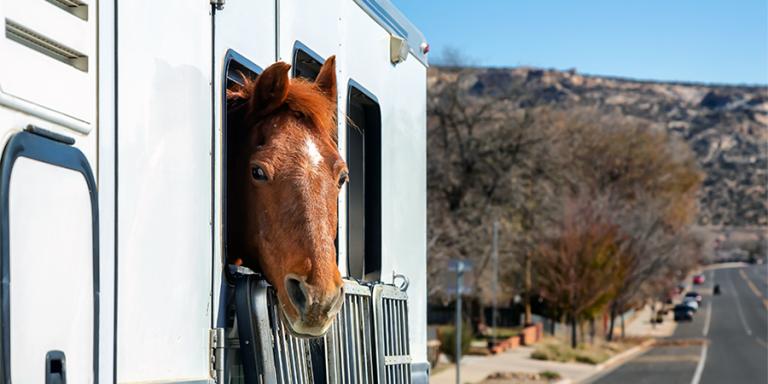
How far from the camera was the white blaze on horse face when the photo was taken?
404cm

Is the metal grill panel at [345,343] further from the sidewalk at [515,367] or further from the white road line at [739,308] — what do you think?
the white road line at [739,308]

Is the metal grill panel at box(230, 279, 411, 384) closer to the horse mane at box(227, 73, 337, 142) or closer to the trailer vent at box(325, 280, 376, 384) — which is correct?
the trailer vent at box(325, 280, 376, 384)

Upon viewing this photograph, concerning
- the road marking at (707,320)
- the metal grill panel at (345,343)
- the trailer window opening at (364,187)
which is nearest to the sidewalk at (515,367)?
the road marking at (707,320)

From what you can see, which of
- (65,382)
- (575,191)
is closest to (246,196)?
(65,382)

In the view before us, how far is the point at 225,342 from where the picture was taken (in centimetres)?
400

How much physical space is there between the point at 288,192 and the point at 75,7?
1.06 m

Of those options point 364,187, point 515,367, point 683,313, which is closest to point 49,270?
point 364,187

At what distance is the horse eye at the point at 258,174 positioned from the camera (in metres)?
3.97

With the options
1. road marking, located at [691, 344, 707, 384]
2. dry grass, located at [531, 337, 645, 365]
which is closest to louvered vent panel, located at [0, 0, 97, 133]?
road marking, located at [691, 344, 707, 384]

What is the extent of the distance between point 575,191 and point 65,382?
187ft

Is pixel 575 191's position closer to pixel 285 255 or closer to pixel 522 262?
pixel 522 262

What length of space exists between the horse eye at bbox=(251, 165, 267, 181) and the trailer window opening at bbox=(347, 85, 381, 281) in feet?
5.97

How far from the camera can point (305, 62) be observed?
5.18 meters

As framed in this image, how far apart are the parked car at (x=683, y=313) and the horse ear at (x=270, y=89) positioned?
7939 centimetres
